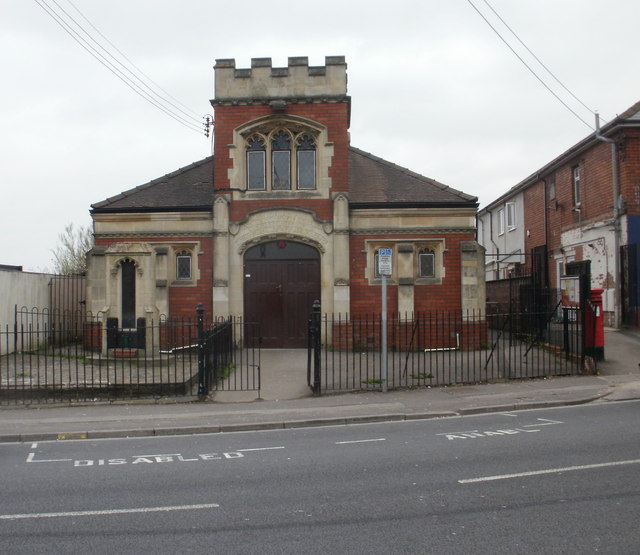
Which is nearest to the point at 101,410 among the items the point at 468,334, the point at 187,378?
the point at 187,378

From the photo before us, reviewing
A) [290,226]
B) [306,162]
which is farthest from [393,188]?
[290,226]

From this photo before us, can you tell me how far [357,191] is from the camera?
19578mm

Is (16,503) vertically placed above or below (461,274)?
below

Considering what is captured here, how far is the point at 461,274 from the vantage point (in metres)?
18.8

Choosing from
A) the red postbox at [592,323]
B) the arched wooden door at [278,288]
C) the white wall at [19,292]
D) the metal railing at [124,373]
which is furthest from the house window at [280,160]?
the red postbox at [592,323]

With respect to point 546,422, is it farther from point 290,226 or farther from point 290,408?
point 290,226

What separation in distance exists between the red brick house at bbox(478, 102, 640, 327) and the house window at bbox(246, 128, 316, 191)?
832 centimetres

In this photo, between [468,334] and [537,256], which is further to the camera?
[537,256]

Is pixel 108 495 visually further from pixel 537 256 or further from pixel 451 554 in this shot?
pixel 537 256

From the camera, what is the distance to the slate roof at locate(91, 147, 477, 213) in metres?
19.0

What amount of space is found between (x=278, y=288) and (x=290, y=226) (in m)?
1.92

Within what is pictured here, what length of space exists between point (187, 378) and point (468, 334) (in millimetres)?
8319

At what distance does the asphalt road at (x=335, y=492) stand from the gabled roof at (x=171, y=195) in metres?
11.2

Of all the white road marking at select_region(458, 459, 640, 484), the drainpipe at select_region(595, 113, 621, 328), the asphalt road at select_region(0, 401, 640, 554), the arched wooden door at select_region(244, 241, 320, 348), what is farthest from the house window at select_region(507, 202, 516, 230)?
the white road marking at select_region(458, 459, 640, 484)
